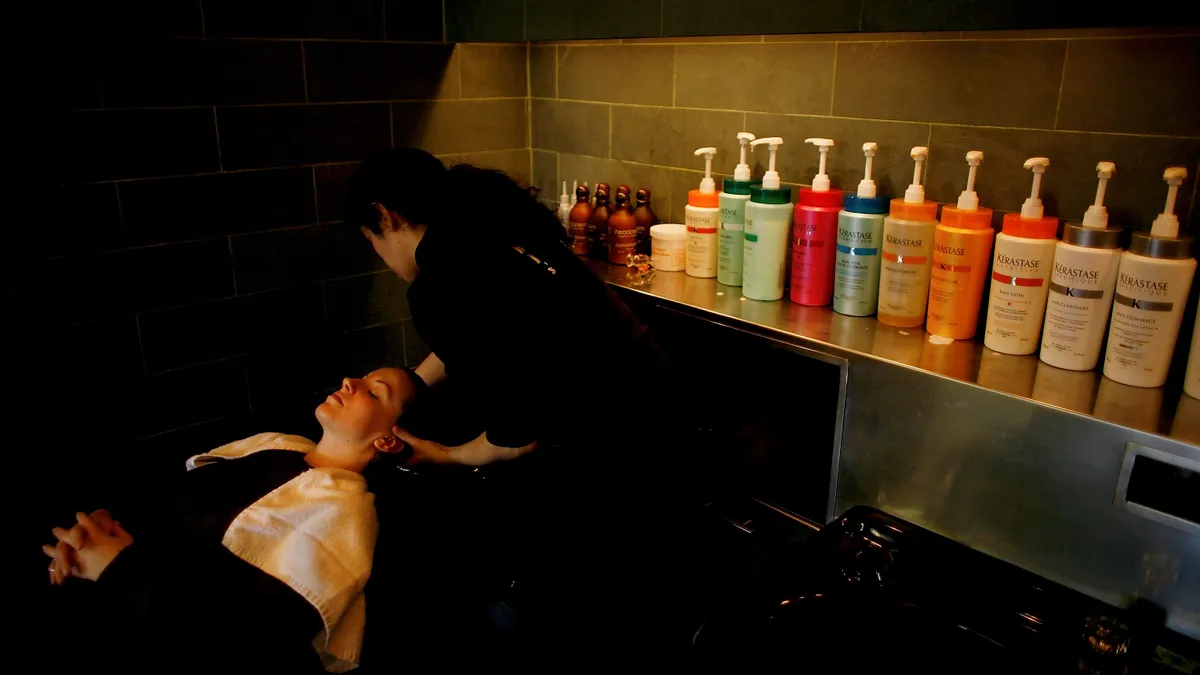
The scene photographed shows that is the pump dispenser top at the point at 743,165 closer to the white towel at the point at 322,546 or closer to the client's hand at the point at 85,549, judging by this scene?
the white towel at the point at 322,546

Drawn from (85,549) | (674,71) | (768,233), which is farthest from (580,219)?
(85,549)

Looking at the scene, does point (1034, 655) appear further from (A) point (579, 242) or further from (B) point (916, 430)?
(A) point (579, 242)

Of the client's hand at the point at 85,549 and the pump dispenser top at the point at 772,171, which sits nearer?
the client's hand at the point at 85,549

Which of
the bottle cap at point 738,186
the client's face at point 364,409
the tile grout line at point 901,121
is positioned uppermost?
the tile grout line at point 901,121

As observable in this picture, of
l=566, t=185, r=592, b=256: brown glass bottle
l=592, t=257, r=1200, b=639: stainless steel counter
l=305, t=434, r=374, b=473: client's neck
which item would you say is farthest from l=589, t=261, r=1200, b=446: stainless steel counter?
l=305, t=434, r=374, b=473: client's neck

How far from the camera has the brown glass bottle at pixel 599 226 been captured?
186cm

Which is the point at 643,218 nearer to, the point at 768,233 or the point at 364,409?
the point at 768,233

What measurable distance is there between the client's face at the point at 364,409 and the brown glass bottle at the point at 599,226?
22.1 inches

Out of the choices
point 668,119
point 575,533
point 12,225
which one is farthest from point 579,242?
point 12,225

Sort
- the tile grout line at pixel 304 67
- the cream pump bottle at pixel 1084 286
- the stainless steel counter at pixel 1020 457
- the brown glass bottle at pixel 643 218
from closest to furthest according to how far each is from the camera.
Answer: the stainless steel counter at pixel 1020 457, the cream pump bottle at pixel 1084 286, the tile grout line at pixel 304 67, the brown glass bottle at pixel 643 218

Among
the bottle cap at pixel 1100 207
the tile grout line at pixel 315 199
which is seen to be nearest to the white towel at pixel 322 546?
the tile grout line at pixel 315 199

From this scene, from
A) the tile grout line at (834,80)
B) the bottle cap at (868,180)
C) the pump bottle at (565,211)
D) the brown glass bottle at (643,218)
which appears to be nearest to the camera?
the bottle cap at (868,180)

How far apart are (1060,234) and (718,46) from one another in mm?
719

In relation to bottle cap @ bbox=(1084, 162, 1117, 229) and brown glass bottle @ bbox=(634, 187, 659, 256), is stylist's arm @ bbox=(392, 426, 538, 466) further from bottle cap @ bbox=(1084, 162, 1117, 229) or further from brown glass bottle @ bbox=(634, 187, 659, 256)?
bottle cap @ bbox=(1084, 162, 1117, 229)
